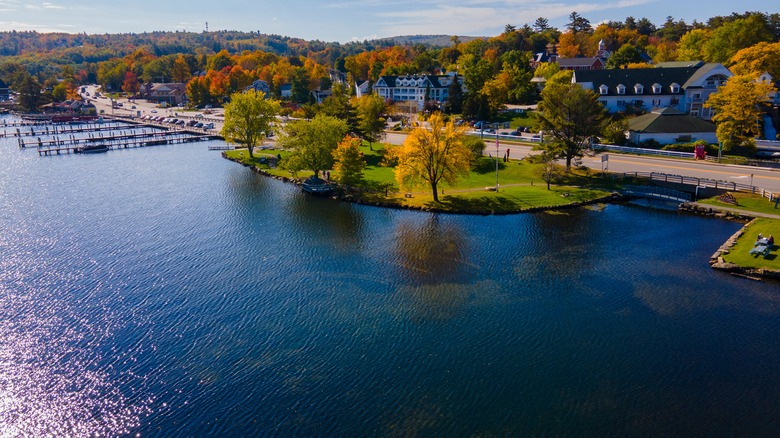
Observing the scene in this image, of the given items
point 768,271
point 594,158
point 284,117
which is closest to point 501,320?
point 768,271

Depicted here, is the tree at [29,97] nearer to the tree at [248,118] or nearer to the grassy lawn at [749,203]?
the tree at [248,118]

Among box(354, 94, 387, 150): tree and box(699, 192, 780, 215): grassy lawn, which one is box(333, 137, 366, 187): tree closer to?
box(354, 94, 387, 150): tree

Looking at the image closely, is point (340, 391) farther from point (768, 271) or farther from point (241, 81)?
point (241, 81)

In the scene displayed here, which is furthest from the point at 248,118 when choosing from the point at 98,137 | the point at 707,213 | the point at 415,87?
the point at 707,213

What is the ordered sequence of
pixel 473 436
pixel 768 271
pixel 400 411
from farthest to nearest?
pixel 768 271
pixel 400 411
pixel 473 436

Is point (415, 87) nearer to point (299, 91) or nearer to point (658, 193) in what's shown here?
point (299, 91)

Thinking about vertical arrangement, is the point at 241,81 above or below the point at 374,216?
above

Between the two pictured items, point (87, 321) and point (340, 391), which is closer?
point (340, 391)
